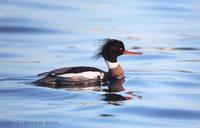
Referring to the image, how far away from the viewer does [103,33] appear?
21.6 meters

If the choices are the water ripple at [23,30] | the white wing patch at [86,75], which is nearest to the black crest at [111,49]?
the white wing patch at [86,75]

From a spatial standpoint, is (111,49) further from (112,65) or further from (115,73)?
(115,73)

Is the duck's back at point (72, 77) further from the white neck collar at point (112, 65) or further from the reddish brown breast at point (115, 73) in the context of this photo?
the white neck collar at point (112, 65)

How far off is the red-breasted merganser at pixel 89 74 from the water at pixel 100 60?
0.33m

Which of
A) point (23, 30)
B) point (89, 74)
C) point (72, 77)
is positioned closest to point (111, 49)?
point (89, 74)

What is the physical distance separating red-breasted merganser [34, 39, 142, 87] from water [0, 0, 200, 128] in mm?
328

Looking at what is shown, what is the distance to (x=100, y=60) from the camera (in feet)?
60.5

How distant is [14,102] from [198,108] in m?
2.82

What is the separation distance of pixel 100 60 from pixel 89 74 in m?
2.90

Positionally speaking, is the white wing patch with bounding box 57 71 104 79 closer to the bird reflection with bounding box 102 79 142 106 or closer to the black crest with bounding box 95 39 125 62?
the bird reflection with bounding box 102 79 142 106

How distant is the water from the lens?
41.6 ft

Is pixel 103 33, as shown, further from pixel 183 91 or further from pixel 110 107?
pixel 110 107

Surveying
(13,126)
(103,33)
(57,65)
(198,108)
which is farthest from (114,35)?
(13,126)

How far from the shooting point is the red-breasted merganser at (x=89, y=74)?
15193mm
